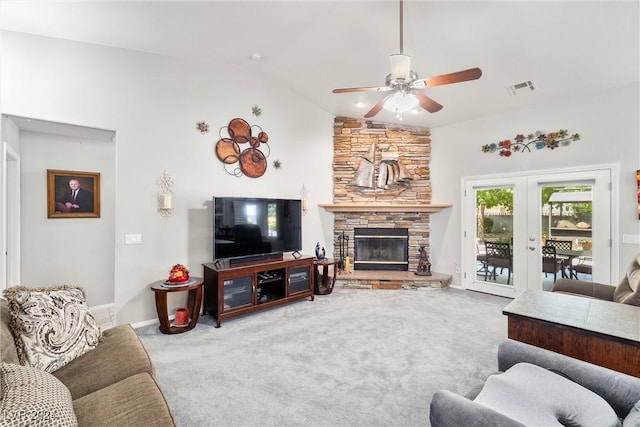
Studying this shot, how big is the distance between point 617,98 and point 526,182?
1371 millimetres

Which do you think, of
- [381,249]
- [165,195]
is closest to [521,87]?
[381,249]

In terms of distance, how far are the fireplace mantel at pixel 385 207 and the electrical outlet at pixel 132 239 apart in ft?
9.29

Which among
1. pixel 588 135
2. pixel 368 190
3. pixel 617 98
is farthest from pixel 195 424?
pixel 617 98

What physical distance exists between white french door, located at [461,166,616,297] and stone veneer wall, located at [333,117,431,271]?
2.64 ft

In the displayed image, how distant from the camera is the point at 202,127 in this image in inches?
152

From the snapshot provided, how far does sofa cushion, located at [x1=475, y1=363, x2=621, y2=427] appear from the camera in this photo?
111 cm

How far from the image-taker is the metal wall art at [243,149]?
407 centimetres

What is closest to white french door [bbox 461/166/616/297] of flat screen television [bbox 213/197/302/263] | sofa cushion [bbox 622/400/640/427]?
flat screen television [bbox 213/197/302/263]

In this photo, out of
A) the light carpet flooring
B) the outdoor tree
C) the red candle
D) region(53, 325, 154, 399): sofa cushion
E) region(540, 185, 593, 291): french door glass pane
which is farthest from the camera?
the outdoor tree

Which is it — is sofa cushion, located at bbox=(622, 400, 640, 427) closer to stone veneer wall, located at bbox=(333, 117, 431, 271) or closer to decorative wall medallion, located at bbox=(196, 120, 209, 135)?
decorative wall medallion, located at bbox=(196, 120, 209, 135)

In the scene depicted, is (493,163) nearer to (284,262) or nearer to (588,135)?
(588,135)

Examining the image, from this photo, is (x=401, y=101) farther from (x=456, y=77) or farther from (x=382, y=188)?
(x=382, y=188)

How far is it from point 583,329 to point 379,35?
3161mm

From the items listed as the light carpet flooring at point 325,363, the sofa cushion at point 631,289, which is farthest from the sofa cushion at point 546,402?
the sofa cushion at point 631,289
